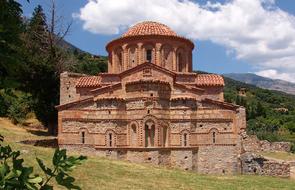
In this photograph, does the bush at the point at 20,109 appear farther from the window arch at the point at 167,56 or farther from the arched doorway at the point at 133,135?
the arched doorway at the point at 133,135

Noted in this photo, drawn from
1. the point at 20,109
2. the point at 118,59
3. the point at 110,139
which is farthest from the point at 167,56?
the point at 20,109

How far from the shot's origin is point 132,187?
576 inches

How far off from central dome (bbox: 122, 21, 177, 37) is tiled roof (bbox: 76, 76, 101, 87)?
335cm

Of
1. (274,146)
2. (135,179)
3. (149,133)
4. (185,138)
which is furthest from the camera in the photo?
(274,146)

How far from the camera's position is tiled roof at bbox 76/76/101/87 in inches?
1063

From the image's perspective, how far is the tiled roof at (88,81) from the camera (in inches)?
1063

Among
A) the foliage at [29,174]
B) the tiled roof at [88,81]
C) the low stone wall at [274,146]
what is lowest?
the low stone wall at [274,146]

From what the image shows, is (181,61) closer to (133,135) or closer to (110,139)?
(133,135)

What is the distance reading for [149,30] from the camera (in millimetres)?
26703

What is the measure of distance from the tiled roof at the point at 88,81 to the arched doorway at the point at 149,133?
5833mm

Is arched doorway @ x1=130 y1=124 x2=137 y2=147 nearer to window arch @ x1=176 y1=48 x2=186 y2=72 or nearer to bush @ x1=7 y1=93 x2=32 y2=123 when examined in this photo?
window arch @ x1=176 y1=48 x2=186 y2=72

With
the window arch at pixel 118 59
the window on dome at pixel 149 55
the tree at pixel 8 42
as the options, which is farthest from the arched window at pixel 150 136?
the tree at pixel 8 42

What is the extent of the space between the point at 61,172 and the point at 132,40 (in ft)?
77.5

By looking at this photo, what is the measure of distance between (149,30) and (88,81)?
16.8 feet
